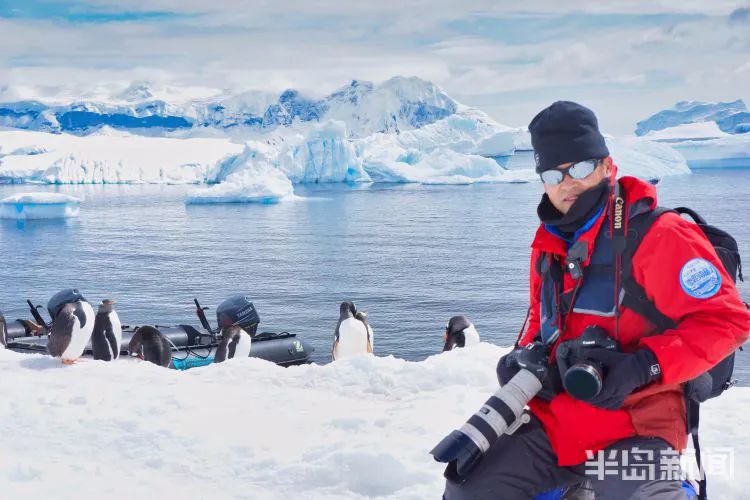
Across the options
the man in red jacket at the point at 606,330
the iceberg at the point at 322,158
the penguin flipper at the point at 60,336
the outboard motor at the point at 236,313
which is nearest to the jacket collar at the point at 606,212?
the man in red jacket at the point at 606,330

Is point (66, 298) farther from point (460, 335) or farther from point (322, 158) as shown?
point (322, 158)

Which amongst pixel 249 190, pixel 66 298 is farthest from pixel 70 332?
pixel 249 190

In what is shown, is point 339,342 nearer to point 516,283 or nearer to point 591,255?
point 591,255

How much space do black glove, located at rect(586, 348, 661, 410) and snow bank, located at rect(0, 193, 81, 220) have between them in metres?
51.3

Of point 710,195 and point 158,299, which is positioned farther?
point 710,195

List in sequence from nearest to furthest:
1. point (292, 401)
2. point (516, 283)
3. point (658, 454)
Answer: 1. point (658, 454)
2. point (292, 401)
3. point (516, 283)

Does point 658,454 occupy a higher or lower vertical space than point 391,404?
higher

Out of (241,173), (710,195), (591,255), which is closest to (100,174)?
(241,173)

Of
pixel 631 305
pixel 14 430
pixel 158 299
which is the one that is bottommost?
pixel 158 299

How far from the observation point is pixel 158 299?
25.2 m

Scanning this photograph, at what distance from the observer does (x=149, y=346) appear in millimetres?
11266

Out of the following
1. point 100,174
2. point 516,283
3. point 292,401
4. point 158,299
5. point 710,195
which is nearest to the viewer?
point 292,401

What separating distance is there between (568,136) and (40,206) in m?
53.7

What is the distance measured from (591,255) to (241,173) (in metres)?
64.9
